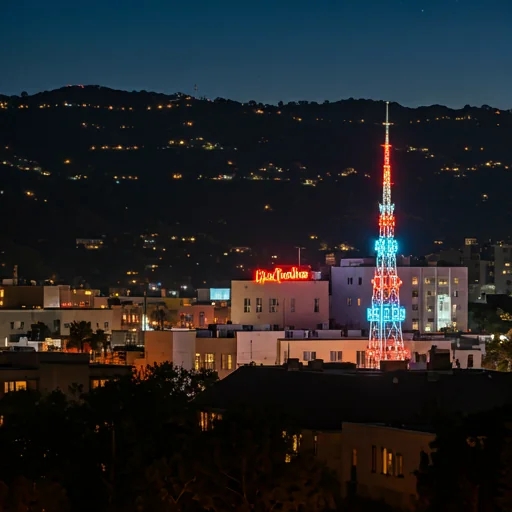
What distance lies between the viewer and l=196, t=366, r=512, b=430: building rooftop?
A: 165 ft

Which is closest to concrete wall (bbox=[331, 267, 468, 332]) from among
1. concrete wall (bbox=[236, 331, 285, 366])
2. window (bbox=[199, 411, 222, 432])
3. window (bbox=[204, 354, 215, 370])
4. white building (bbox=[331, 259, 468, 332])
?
white building (bbox=[331, 259, 468, 332])

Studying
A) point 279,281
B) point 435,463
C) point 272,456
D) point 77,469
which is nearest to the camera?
point 435,463

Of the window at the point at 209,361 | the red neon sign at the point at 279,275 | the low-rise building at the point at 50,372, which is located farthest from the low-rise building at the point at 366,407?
the red neon sign at the point at 279,275

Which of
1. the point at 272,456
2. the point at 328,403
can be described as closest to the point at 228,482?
the point at 272,456

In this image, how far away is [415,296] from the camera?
132 metres

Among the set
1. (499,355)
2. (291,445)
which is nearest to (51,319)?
(499,355)

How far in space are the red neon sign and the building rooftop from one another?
144ft

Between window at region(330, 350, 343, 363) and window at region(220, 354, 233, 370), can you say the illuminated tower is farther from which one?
window at region(220, 354, 233, 370)

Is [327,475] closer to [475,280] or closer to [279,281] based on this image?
[279,281]

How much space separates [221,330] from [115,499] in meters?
47.0

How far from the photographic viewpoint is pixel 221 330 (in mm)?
92750

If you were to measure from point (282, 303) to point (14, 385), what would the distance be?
41.8m

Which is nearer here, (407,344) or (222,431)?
(222,431)

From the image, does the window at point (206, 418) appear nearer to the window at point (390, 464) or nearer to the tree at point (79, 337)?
the window at point (390, 464)
